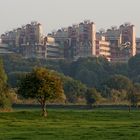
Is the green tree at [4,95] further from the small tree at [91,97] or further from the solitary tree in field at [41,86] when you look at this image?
the small tree at [91,97]

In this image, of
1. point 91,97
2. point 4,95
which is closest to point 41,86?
point 4,95

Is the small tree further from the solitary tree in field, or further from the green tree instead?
the solitary tree in field

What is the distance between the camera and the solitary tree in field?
77000mm

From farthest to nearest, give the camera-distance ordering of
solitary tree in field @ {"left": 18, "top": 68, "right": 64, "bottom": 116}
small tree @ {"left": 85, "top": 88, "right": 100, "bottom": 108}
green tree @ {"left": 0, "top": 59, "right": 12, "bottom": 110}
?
small tree @ {"left": 85, "top": 88, "right": 100, "bottom": 108}
green tree @ {"left": 0, "top": 59, "right": 12, "bottom": 110}
solitary tree in field @ {"left": 18, "top": 68, "right": 64, "bottom": 116}

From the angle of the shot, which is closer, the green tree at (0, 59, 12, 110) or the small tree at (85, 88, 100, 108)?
the green tree at (0, 59, 12, 110)

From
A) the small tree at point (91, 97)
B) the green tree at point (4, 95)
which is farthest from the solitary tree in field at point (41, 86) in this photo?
the small tree at point (91, 97)

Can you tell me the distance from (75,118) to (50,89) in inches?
330

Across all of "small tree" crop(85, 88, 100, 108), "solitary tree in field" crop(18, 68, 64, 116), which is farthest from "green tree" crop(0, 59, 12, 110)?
"small tree" crop(85, 88, 100, 108)

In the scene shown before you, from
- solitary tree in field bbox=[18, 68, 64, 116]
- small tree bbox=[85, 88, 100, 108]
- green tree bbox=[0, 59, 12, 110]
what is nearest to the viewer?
solitary tree in field bbox=[18, 68, 64, 116]

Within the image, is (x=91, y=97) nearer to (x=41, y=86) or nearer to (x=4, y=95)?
(x=4, y=95)

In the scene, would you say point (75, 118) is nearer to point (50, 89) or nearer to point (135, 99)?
point (50, 89)

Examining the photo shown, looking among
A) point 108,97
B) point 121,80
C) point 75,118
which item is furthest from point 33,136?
point 121,80

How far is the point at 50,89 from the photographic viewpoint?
77000 mm

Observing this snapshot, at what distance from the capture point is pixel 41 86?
253ft
